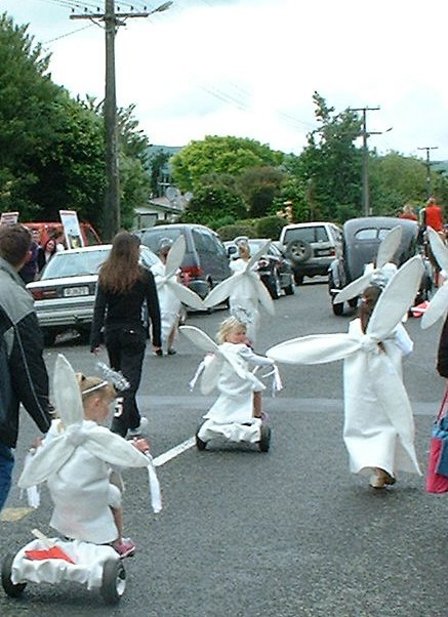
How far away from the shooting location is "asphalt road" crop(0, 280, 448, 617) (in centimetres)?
660

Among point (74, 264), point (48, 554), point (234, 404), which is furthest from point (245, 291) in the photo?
point (48, 554)

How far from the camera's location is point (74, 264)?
71.6 feet

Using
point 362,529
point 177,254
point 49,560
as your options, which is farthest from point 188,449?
point 177,254

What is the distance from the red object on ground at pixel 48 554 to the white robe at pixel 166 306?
38.9 ft

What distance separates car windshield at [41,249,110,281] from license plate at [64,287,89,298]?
61 cm

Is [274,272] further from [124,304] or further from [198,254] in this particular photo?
[124,304]

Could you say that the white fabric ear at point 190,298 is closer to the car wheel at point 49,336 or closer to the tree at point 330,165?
the car wheel at point 49,336

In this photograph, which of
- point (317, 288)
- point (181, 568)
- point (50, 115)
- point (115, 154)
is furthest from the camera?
point (50, 115)

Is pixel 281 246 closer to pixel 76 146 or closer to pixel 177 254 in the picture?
pixel 76 146

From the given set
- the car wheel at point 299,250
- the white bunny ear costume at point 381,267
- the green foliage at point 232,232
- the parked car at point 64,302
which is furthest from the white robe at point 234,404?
the green foliage at point 232,232

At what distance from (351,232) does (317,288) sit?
10.8 meters

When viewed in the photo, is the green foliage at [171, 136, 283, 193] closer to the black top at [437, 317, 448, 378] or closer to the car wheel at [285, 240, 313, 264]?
the car wheel at [285, 240, 313, 264]

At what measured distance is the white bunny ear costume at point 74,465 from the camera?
6.50 meters

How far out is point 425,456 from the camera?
34.2 ft
